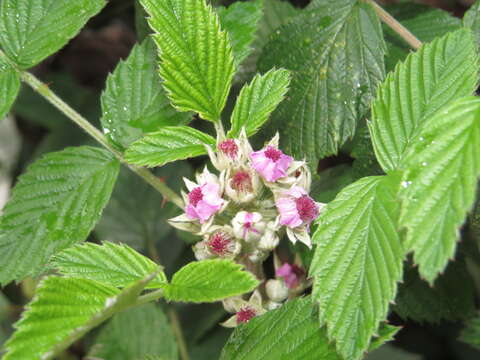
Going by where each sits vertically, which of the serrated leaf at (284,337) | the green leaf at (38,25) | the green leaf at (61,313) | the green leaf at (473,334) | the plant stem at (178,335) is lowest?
the green leaf at (473,334)

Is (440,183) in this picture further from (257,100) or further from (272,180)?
(257,100)

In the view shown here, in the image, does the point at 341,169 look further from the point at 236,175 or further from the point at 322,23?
the point at 236,175

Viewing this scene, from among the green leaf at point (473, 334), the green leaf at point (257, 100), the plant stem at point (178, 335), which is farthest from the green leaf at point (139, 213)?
the green leaf at point (473, 334)

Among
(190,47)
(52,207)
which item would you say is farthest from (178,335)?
(190,47)

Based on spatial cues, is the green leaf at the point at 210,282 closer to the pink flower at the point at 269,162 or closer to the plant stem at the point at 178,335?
the pink flower at the point at 269,162

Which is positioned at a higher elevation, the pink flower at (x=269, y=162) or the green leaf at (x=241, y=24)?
the green leaf at (x=241, y=24)

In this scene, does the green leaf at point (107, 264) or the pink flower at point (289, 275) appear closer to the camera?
the green leaf at point (107, 264)

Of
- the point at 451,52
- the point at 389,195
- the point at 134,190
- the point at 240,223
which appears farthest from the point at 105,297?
the point at 134,190
